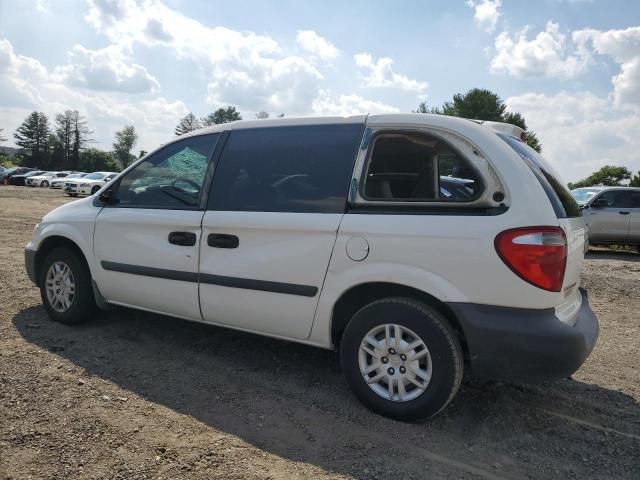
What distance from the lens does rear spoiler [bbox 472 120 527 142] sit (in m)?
3.31

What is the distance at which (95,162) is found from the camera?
275 feet

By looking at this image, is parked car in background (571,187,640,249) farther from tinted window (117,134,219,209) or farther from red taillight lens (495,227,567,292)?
tinted window (117,134,219,209)

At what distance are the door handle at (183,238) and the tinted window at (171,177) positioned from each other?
219 mm

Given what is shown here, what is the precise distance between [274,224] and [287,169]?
1.38ft

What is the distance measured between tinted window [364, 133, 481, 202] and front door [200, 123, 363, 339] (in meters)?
0.19

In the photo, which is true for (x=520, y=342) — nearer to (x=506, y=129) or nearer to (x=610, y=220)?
(x=506, y=129)

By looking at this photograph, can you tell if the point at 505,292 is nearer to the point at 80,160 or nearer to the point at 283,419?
the point at 283,419

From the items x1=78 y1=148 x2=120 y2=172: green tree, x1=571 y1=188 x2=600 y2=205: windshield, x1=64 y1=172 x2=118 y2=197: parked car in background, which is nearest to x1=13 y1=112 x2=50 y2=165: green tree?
x1=78 y1=148 x2=120 y2=172: green tree

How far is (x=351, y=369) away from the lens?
3.22m

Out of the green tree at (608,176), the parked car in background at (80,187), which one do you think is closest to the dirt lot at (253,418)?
the parked car in background at (80,187)

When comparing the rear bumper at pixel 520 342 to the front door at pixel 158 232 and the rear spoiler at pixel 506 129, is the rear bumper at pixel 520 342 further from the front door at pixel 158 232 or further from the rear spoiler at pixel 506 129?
the front door at pixel 158 232

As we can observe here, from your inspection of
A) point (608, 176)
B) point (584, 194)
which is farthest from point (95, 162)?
point (584, 194)

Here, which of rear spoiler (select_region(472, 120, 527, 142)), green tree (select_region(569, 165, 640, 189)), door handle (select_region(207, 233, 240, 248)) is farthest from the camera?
green tree (select_region(569, 165, 640, 189))

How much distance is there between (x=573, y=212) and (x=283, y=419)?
7.35 ft
